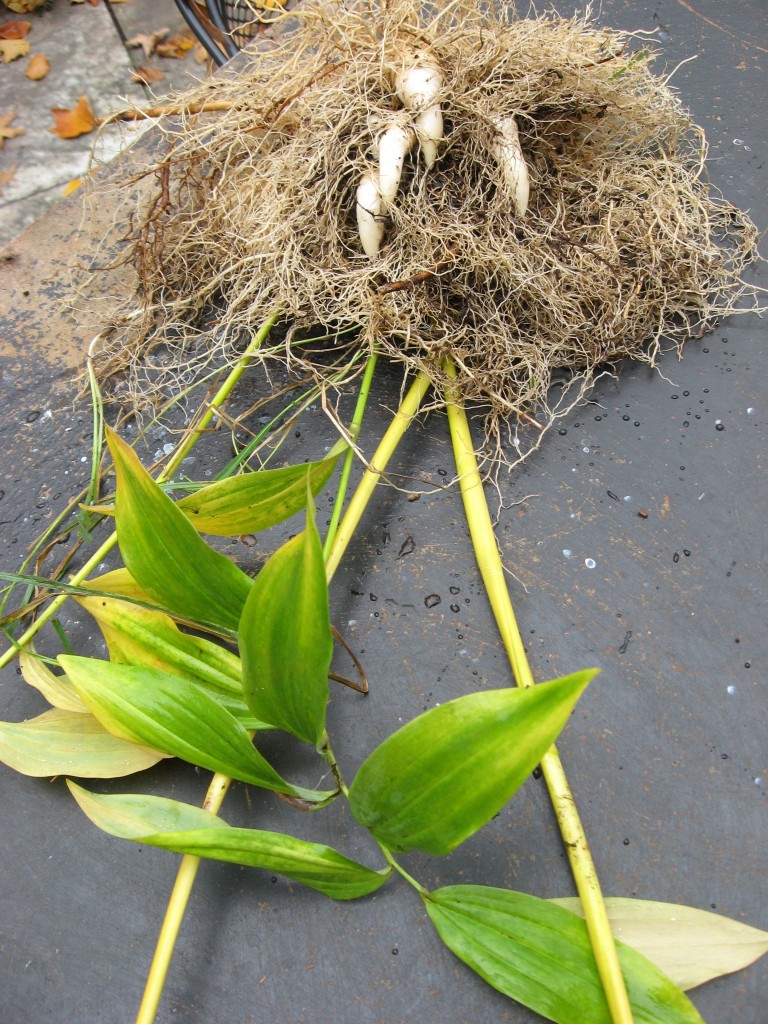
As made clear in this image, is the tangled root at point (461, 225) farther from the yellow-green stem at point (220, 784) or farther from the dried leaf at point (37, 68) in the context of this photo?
the dried leaf at point (37, 68)

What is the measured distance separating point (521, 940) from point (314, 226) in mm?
547

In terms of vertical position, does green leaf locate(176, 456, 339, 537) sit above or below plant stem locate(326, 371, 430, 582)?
above

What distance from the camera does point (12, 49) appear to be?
170 cm

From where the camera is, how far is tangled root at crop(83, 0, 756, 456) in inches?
25.5

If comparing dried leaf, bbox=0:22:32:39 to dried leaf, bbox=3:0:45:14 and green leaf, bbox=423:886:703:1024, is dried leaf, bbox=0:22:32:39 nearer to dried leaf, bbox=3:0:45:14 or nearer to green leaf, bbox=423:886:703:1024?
dried leaf, bbox=3:0:45:14

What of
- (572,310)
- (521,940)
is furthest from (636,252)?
(521,940)

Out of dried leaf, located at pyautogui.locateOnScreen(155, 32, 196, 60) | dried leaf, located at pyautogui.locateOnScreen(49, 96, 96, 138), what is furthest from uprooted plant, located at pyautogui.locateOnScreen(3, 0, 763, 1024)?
dried leaf, located at pyautogui.locateOnScreen(155, 32, 196, 60)

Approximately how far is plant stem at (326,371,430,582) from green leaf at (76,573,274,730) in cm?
11

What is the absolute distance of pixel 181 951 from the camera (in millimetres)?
471

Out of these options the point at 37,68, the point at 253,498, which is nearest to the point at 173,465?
the point at 253,498

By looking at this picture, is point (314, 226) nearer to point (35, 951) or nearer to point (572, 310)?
point (572, 310)

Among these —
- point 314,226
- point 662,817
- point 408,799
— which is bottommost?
point 662,817

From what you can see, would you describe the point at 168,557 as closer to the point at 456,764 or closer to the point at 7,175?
the point at 456,764

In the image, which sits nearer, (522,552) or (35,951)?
(35,951)
